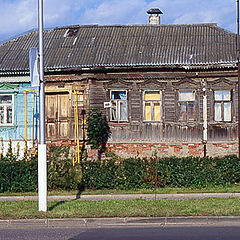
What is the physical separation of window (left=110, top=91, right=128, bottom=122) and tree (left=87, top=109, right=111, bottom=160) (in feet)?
1.94

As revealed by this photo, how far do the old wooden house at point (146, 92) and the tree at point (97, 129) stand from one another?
0.43 metres

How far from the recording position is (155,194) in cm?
1415

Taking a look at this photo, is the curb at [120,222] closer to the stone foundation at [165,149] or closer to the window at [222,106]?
the stone foundation at [165,149]

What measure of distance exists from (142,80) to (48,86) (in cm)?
479

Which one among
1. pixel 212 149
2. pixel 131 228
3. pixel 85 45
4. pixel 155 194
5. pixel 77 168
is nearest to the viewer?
pixel 131 228

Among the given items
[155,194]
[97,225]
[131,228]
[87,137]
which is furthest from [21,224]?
[87,137]

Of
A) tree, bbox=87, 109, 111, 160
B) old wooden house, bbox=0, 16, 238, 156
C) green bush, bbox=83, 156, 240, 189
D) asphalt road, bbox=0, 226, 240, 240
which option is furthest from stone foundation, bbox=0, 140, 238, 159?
asphalt road, bbox=0, 226, 240, 240

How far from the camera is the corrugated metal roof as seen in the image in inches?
942

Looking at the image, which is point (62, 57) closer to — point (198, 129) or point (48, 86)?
point (48, 86)

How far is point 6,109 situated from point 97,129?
5141mm

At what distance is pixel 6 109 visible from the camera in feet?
82.5

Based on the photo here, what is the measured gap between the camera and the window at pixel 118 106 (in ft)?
79.5

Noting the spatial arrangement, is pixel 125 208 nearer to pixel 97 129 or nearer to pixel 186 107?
pixel 97 129

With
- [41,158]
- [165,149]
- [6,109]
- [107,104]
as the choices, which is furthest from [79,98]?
[41,158]
